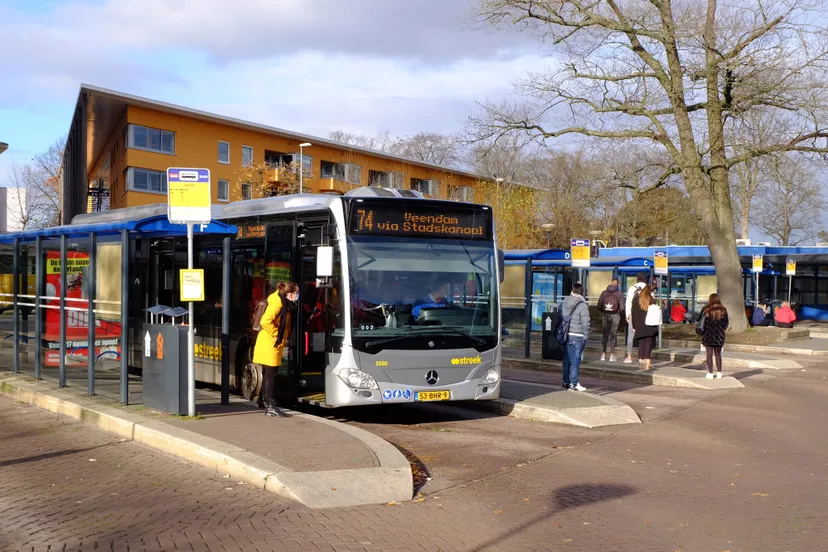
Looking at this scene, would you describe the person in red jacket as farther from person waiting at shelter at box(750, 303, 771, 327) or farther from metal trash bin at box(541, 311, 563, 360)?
metal trash bin at box(541, 311, 563, 360)

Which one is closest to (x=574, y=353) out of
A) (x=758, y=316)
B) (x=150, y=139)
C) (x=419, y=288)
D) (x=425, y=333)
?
(x=425, y=333)

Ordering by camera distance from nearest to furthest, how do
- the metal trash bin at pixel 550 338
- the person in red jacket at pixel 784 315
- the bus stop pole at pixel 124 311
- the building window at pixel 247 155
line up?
the bus stop pole at pixel 124 311, the metal trash bin at pixel 550 338, the person in red jacket at pixel 784 315, the building window at pixel 247 155

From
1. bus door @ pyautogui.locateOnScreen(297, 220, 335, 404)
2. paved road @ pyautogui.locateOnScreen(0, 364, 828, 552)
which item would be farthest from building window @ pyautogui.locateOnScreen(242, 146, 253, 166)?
paved road @ pyautogui.locateOnScreen(0, 364, 828, 552)

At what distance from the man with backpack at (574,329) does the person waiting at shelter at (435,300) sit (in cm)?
371

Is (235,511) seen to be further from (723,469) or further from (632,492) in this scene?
(723,469)

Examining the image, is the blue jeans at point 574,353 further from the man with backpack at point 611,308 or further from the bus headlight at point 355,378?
the man with backpack at point 611,308

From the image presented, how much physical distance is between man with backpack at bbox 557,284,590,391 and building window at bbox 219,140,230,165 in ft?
153

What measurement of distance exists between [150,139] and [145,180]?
2.57 meters

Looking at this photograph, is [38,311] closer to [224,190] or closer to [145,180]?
[145,180]

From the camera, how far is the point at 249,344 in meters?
13.2

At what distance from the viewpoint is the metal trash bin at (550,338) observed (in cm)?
2019

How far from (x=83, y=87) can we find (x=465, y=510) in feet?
153

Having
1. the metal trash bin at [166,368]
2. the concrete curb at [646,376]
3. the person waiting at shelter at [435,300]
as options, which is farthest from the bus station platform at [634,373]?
the metal trash bin at [166,368]

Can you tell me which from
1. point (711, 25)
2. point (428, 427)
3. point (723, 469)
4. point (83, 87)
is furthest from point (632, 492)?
point (83, 87)
